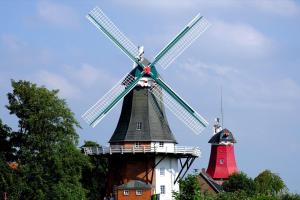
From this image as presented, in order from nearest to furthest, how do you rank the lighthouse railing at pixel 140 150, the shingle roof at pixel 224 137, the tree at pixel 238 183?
the lighthouse railing at pixel 140 150 < the tree at pixel 238 183 < the shingle roof at pixel 224 137

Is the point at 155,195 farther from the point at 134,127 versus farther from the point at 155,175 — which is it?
the point at 134,127

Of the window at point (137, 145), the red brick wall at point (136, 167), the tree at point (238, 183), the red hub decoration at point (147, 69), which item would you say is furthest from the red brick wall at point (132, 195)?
the tree at point (238, 183)

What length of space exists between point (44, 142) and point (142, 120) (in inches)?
248

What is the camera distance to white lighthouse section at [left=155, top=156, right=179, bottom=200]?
50.6 metres

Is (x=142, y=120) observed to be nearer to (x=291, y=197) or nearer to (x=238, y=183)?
(x=291, y=197)

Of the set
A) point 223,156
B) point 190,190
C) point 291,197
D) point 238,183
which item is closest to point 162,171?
point 291,197

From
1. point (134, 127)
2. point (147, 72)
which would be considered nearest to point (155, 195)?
point (134, 127)

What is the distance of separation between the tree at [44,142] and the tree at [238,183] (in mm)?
26409

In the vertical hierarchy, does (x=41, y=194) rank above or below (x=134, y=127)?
below

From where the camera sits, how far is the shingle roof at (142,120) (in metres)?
50.5

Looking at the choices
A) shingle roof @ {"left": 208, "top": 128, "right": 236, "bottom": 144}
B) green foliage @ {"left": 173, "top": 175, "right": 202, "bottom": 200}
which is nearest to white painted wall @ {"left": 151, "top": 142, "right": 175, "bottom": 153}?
green foliage @ {"left": 173, "top": 175, "right": 202, "bottom": 200}

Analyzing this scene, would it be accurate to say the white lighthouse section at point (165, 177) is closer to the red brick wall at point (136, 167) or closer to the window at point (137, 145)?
the red brick wall at point (136, 167)

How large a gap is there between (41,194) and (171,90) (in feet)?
34.6

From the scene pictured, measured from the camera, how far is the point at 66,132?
5138 cm
